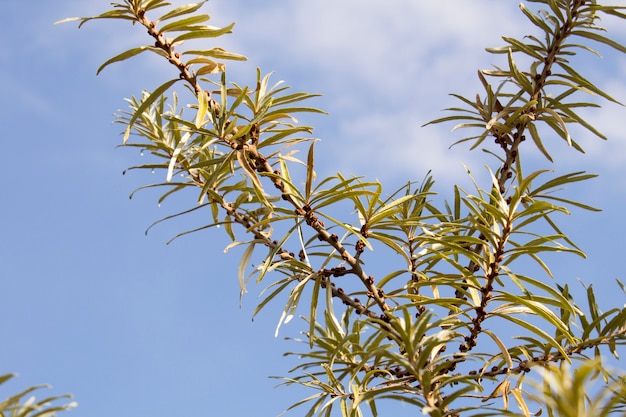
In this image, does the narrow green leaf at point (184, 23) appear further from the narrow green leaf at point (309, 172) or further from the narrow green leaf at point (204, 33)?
the narrow green leaf at point (309, 172)

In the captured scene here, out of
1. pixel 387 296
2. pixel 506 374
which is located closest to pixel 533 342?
pixel 506 374

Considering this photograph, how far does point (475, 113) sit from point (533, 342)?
659 millimetres

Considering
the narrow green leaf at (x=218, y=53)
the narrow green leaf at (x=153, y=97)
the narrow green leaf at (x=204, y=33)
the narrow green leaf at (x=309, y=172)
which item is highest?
the narrow green leaf at (x=204, y=33)

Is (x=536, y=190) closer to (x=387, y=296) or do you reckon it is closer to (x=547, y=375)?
(x=387, y=296)

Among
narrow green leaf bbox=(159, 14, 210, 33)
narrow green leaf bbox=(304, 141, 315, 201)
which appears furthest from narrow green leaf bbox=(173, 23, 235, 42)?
narrow green leaf bbox=(304, 141, 315, 201)

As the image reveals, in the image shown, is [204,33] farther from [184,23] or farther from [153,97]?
[153,97]

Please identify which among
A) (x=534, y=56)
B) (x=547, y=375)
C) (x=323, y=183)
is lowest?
(x=547, y=375)

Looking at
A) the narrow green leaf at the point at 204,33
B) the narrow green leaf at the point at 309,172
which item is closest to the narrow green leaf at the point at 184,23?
the narrow green leaf at the point at 204,33

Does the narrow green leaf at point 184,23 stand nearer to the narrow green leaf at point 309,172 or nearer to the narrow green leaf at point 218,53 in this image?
the narrow green leaf at point 218,53

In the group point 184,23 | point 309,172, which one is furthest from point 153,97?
point 309,172

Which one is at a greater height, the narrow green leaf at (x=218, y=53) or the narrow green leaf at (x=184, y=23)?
the narrow green leaf at (x=184, y=23)

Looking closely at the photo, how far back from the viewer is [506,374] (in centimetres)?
144

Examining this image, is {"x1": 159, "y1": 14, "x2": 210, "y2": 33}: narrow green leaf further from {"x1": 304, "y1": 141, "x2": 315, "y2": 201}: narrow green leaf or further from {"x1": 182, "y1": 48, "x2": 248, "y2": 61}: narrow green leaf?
{"x1": 304, "y1": 141, "x2": 315, "y2": 201}: narrow green leaf

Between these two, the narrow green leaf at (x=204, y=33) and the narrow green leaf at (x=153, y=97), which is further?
the narrow green leaf at (x=204, y=33)
